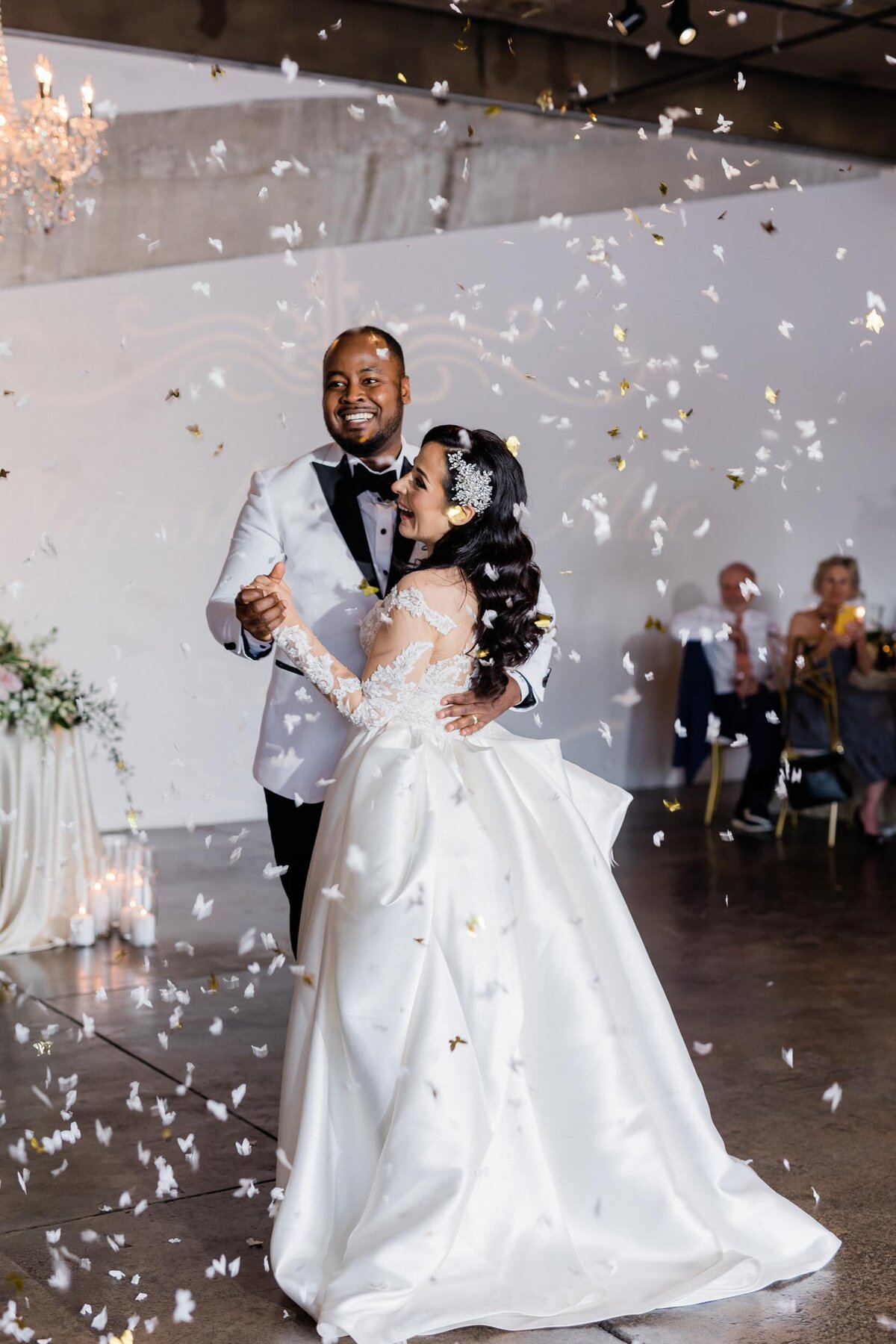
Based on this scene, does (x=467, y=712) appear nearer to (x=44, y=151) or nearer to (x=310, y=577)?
(x=310, y=577)

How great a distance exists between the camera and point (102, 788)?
754 centimetres

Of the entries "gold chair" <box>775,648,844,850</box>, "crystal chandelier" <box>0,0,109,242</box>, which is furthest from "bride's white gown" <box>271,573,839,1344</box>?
"gold chair" <box>775,648,844,850</box>

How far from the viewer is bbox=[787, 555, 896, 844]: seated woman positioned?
7301 millimetres

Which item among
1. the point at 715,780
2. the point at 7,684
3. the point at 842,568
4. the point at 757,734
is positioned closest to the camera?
the point at 7,684

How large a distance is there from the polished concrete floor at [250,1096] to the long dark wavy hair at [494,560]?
29.1 inches

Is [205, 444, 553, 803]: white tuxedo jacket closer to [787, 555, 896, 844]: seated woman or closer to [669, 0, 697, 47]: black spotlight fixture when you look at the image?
[787, 555, 896, 844]: seated woman

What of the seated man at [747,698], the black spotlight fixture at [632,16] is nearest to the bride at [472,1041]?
the black spotlight fixture at [632,16]

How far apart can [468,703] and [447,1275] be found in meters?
1.01

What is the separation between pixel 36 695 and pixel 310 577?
248 centimetres

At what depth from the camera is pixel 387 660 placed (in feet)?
8.95

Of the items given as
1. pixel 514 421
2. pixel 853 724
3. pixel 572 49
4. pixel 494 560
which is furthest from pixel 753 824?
pixel 494 560

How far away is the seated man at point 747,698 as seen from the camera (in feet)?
25.5

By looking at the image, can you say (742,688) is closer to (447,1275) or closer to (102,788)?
(102,788)

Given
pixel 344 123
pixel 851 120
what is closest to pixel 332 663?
pixel 344 123
